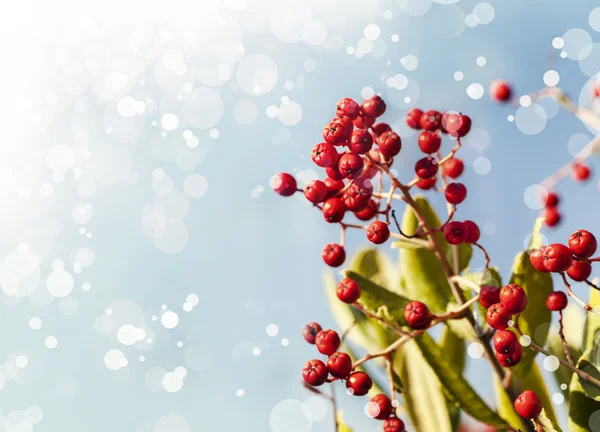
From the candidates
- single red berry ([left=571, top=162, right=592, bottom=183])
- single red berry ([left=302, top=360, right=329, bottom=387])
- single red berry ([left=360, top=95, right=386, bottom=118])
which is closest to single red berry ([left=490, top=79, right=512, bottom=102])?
single red berry ([left=571, top=162, right=592, bottom=183])

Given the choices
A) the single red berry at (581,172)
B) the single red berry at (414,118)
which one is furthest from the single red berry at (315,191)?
the single red berry at (581,172)

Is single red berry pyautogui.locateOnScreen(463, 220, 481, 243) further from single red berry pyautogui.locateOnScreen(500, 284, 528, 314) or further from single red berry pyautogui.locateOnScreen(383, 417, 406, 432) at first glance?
single red berry pyautogui.locateOnScreen(383, 417, 406, 432)

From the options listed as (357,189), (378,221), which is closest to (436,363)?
(378,221)

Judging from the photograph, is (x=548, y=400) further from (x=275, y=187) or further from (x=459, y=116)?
(x=275, y=187)

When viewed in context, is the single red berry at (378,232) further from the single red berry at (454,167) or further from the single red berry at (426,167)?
the single red berry at (454,167)

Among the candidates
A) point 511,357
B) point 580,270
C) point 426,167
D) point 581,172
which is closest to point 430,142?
point 426,167
